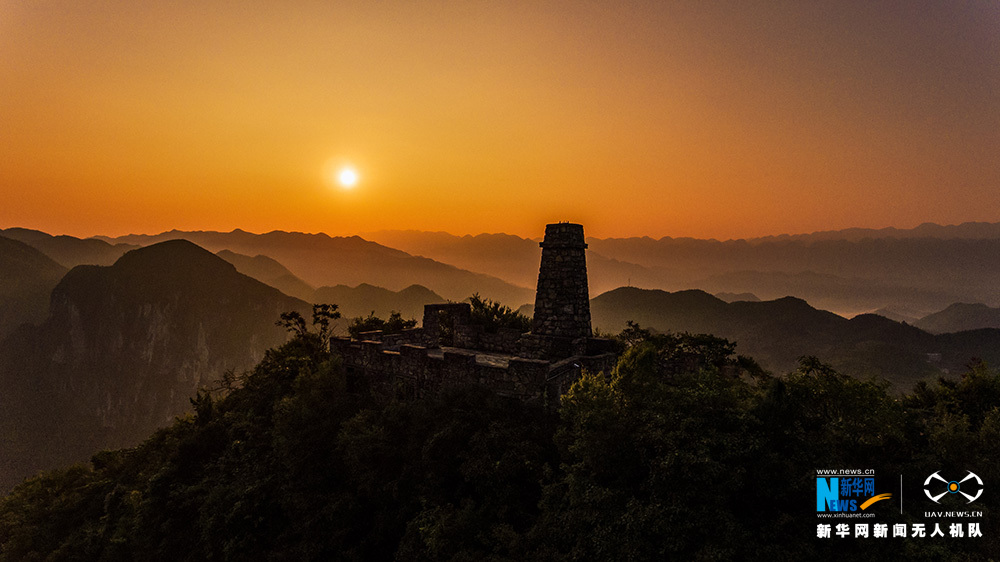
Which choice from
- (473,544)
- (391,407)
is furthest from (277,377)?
(473,544)

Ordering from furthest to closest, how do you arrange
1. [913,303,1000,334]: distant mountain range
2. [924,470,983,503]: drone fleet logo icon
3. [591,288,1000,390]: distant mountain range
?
1. [913,303,1000,334]: distant mountain range
2. [591,288,1000,390]: distant mountain range
3. [924,470,983,503]: drone fleet logo icon

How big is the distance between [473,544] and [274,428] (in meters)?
10.4

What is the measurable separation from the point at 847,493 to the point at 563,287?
35.9ft

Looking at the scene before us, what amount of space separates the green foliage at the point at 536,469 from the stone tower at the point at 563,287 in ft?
12.5

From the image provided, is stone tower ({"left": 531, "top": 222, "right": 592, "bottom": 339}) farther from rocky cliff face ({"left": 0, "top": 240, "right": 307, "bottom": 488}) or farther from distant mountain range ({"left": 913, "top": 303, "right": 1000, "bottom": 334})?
rocky cliff face ({"left": 0, "top": 240, "right": 307, "bottom": 488})

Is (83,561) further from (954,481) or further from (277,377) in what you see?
(954,481)

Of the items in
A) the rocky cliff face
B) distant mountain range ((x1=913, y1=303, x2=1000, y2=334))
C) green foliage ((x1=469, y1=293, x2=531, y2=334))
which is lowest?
the rocky cliff face

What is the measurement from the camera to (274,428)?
15.8m

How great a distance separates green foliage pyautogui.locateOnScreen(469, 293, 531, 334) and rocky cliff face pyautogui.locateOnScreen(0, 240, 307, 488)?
12828cm

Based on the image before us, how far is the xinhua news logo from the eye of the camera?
7645 mm

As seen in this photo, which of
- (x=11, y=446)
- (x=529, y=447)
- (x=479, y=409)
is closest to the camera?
(x=529, y=447)

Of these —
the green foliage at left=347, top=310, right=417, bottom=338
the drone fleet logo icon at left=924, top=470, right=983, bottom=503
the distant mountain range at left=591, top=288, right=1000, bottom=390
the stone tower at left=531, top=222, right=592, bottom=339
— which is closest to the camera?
the drone fleet logo icon at left=924, top=470, right=983, bottom=503

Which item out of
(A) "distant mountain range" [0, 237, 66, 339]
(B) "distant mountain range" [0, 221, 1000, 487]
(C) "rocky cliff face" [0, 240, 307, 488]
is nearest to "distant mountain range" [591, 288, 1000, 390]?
(B) "distant mountain range" [0, 221, 1000, 487]

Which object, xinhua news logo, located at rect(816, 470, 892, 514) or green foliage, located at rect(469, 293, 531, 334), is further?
green foliage, located at rect(469, 293, 531, 334)
